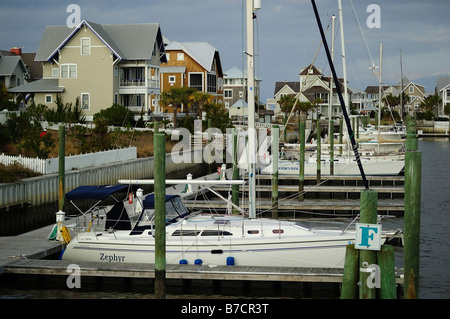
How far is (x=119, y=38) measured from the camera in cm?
6719

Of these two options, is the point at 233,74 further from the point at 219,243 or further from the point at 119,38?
the point at 219,243

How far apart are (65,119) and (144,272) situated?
38.1m

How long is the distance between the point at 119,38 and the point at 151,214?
161 ft

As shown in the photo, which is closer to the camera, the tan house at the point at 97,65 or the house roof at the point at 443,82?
the tan house at the point at 97,65

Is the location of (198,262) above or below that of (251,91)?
below

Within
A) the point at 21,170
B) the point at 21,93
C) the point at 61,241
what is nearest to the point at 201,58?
the point at 21,93

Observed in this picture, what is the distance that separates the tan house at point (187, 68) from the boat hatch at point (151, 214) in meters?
63.0

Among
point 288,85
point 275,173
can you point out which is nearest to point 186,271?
point 275,173

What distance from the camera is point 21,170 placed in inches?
→ 1222

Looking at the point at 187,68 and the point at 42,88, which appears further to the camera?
the point at 187,68

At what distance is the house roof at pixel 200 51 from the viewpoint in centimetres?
8467

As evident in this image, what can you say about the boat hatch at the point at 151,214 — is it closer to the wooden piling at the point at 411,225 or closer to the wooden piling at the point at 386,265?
the wooden piling at the point at 386,265

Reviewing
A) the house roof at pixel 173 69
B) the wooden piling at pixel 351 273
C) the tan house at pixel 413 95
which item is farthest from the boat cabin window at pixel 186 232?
the tan house at pixel 413 95

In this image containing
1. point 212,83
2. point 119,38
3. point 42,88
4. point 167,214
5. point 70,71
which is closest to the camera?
point 167,214
